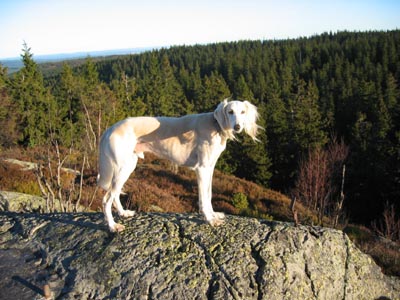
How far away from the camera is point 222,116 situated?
16.9ft

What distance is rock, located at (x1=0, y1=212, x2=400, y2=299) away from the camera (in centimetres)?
457

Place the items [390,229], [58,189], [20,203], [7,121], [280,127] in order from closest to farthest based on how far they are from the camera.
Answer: [58,189]
[20,203]
[390,229]
[7,121]
[280,127]

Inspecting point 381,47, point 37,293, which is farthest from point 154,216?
point 381,47

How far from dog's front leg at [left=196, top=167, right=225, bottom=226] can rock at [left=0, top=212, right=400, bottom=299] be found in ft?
0.46

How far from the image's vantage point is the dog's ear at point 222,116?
511cm

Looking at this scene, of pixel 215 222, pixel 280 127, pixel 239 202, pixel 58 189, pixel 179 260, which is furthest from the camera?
pixel 280 127

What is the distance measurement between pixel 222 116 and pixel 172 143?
883 mm

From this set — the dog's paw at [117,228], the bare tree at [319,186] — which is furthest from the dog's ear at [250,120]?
the bare tree at [319,186]

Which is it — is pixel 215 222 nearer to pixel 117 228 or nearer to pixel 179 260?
pixel 179 260

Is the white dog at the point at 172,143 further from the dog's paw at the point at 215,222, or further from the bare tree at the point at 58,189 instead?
the bare tree at the point at 58,189

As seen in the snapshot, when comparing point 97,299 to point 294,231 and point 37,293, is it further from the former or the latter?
point 294,231

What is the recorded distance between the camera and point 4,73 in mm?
38031

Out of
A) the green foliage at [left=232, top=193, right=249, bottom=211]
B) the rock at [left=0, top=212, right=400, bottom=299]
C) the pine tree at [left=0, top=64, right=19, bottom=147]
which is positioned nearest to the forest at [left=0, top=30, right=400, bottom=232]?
the pine tree at [left=0, top=64, right=19, bottom=147]

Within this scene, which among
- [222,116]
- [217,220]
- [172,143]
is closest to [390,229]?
[217,220]
